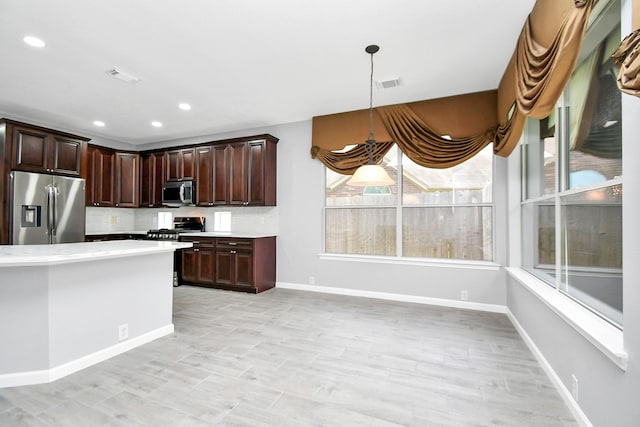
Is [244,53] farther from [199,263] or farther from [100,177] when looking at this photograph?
[100,177]

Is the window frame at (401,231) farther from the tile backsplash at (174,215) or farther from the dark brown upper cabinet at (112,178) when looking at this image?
the dark brown upper cabinet at (112,178)

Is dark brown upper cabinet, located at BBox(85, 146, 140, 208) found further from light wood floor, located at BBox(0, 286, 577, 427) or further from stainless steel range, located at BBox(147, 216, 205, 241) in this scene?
light wood floor, located at BBox(0, 286, 577, 427)

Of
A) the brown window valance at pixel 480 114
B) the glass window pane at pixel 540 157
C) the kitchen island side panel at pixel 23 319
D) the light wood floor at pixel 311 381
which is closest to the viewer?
the brown window valance at pixel 480 114

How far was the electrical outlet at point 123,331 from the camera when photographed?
2.73 meters

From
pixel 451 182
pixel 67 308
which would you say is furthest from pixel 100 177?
pixel 451 182

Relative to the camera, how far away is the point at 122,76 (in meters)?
3.46

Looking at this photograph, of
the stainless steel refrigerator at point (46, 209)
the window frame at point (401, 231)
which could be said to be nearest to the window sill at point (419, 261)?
the window frame at point (401, 231)

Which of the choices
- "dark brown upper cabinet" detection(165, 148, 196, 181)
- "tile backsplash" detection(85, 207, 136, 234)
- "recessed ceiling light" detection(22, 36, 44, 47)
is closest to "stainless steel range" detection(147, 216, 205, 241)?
"dark brown upper cabinet" detection(165, 148, 196, 181)

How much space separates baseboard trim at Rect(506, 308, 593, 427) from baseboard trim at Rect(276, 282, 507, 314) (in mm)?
702

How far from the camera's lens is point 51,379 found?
2254 millimetres

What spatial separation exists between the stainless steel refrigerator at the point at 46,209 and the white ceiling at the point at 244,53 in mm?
1065

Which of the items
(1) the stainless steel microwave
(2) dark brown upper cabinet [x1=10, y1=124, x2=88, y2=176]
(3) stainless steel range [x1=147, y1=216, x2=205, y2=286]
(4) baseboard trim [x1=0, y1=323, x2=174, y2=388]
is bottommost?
(4) baseboard trim [x1=0, y1=323, x2=174, y2=388]

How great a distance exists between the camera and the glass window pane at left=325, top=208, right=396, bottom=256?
457 centimetres

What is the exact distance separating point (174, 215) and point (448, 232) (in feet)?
17.2
